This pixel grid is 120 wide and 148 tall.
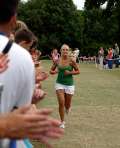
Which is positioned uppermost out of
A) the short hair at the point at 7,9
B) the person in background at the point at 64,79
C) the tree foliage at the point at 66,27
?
the short hair at the point at 7,9

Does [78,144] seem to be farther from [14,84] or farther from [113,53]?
[113,53]

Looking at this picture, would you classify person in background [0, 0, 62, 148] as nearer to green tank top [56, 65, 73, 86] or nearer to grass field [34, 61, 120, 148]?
grass field [34, 61, 120, 148]

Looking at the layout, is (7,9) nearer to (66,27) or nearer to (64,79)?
(64,79)

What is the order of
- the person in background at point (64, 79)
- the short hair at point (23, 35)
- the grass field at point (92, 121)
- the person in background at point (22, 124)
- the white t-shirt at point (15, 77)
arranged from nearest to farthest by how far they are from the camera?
the person in background at point (22, 124), the white t-shirt at point (15, 77), the short hair at point (23, 35), the grass field at point (92, 121), the person in background at point (64, 79)

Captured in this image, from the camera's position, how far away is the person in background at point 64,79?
12.0m

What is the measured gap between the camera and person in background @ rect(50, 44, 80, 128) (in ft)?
39.3

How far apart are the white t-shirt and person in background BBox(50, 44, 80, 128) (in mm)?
8960

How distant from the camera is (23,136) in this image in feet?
8.00

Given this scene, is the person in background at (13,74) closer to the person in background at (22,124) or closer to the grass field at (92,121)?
the person in background at (22,124)

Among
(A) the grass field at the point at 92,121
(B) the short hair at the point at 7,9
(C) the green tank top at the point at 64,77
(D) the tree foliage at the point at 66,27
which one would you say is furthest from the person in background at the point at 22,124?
(D) the tree foliage at the point at 66,27

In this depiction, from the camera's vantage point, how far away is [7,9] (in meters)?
2.77

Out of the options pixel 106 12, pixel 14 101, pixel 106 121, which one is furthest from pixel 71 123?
pixel 106 12

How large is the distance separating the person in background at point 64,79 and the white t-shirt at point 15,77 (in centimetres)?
896

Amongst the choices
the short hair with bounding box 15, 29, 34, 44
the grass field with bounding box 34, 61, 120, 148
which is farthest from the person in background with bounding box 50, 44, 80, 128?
the short hair with bounding box 15, 29, 34, 44
